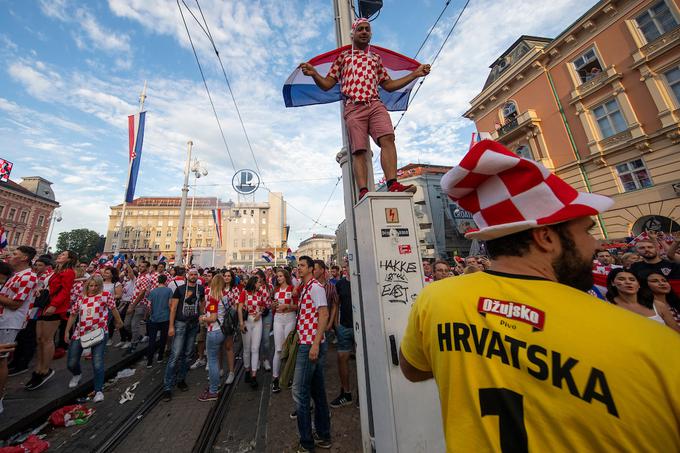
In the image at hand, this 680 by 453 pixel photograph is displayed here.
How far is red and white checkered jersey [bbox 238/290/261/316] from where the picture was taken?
5637 millimetres

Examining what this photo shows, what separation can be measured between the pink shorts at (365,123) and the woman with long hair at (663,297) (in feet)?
13.4

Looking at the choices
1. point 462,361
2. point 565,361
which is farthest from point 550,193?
point 462,361

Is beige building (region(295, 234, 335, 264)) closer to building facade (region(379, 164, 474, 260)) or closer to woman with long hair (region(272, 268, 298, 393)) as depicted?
building facade (region(379, 164, 474, 260))

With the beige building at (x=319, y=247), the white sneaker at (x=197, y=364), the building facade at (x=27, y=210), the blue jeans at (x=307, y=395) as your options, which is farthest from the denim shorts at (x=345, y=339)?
the beige building at (x=319, y=247)

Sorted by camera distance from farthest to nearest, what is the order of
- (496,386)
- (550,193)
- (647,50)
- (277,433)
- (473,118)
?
(473,118) < (647,50) < (277,433) < (550,193) < (496,386)

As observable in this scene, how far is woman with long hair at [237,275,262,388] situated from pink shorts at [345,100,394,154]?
14.0 ft

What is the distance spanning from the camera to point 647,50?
12117mm

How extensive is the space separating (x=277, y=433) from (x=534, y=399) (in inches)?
162

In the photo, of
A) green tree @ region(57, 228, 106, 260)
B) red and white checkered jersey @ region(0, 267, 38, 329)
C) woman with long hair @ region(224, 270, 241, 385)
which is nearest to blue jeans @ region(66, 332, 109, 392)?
red and white checkered jersey @ region(0, 267, 38, 329)

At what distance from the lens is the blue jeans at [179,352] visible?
15.9ft

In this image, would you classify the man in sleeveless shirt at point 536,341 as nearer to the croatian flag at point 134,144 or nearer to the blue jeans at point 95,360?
the blue jeans at point 95,360

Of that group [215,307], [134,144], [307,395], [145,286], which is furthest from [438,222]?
[307,395]

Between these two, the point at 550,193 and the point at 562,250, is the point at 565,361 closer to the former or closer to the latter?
the point at 562,250

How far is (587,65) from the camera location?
47.6 feet
